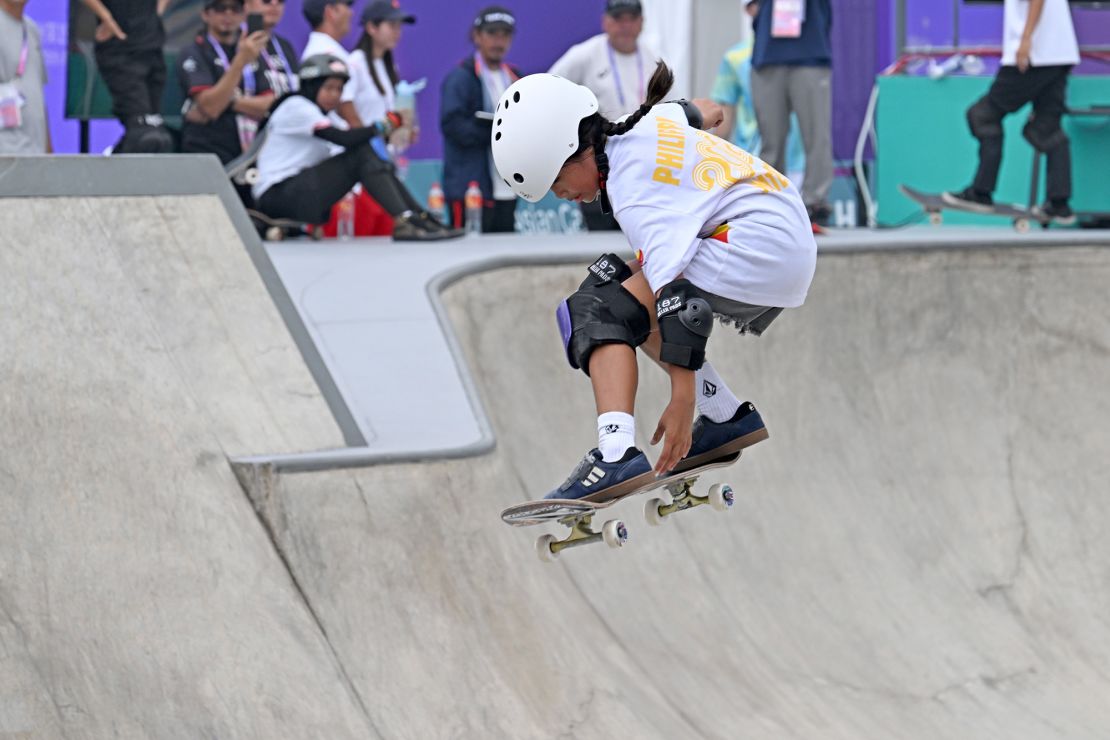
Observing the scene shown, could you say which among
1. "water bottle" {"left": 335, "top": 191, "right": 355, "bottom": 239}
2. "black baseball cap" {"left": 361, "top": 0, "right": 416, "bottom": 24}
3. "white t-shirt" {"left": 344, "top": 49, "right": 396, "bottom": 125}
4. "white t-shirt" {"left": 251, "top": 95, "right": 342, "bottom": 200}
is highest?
"black baseball cap" {"left": 361, "top": 0, "right": 416, "bottom": 24}

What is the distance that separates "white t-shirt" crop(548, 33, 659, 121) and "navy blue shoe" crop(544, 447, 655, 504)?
22.0ft

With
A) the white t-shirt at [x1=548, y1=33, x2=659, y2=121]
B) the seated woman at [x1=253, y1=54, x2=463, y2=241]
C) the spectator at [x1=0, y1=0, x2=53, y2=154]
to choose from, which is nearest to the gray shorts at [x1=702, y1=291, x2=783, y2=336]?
the spectator at [x1=0, y1=0, x2=53, y2=154]

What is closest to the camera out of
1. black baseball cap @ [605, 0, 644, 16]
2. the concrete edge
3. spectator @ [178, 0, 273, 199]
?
the concrete edge

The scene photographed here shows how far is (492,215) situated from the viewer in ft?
37.8

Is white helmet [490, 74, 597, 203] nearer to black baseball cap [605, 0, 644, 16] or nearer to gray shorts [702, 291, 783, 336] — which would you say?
gray shorts [702, 291, 783, 336]

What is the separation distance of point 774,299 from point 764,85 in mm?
6607

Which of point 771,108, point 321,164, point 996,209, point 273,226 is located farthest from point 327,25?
point 996,209

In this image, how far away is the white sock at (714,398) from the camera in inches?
192

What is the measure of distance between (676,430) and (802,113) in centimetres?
681

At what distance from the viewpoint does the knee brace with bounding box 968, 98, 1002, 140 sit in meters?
10.8

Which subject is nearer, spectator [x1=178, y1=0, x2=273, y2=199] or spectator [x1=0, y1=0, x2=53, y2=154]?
spectator [x1=0, y1=0, x2=53, y2=154]

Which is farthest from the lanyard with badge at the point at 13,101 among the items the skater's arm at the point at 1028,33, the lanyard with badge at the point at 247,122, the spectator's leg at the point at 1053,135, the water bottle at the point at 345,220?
the spectator's leg at the point at 1053,135

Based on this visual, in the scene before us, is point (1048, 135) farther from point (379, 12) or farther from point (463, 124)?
point (379, 12)

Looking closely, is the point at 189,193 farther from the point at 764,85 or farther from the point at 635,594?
the point at 764,85
